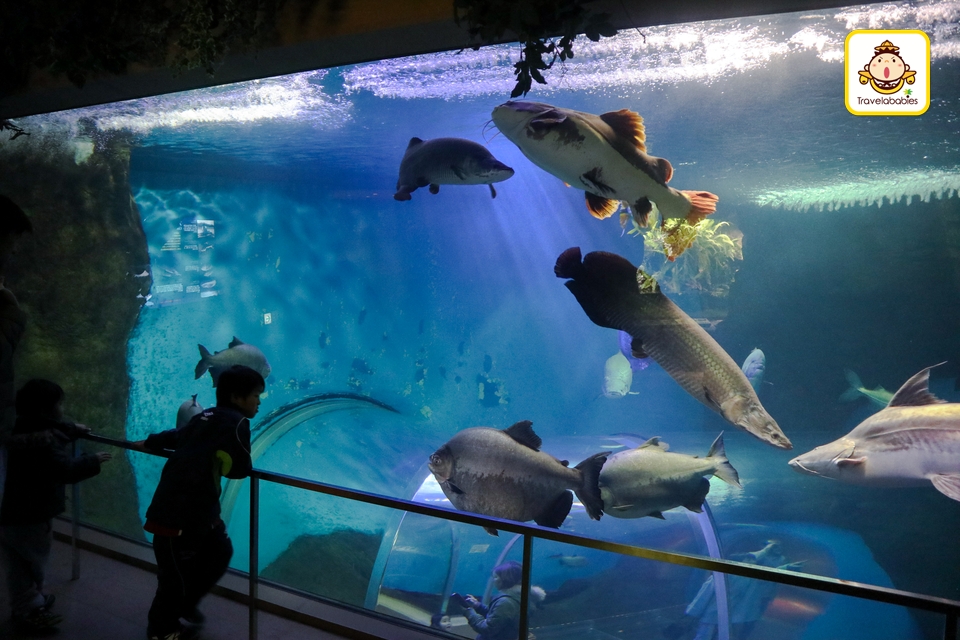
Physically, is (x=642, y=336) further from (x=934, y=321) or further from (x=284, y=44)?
(x=934, y=321)

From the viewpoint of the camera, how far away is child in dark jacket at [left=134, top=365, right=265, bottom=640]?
103 inches

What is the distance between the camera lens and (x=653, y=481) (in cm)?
381

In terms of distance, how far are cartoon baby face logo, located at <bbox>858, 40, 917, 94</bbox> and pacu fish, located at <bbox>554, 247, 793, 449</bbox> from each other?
2.20 metres

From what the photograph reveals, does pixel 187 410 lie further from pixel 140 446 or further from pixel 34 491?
pixel 140 446

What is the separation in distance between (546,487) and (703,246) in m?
3.63

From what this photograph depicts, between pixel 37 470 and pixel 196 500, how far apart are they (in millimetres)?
1115

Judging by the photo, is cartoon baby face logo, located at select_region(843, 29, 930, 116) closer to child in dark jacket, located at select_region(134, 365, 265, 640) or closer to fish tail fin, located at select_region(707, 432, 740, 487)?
fish tail fin, located at select_region(707, 432, 740, 487)

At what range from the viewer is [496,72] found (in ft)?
23.9

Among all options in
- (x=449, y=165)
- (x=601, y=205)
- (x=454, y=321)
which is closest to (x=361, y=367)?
(x=454, y=321)

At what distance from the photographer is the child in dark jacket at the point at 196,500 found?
2615 millimetres

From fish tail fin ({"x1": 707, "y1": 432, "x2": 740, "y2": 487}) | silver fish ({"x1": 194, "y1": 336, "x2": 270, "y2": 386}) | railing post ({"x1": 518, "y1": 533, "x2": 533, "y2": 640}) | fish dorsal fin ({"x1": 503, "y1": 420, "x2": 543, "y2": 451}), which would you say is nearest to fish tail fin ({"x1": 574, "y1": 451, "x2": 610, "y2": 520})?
fish dorsal fin ({"x1": 503, "y1": 420, "x2": 543, "y2": 451})

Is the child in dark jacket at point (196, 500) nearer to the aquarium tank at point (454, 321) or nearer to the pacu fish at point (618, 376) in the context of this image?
the aquarium tank at point (454, 321)

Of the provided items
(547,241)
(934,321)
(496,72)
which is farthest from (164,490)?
(547,241)

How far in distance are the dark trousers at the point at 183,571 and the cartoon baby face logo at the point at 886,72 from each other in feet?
14.5
